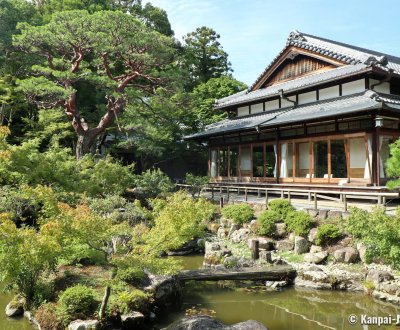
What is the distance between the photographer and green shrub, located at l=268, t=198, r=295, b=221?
13266 mm

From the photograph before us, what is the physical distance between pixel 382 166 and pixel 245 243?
20.7 ft

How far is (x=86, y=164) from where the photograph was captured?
50.2 feet

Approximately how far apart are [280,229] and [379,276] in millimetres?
4224

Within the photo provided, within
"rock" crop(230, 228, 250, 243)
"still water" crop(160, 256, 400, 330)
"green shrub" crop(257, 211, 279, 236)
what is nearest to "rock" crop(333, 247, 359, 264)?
"still water" crop(160, 256, 400, 330)

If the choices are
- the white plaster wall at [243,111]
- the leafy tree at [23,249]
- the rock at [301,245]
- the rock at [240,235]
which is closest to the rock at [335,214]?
the rock at [301,245]

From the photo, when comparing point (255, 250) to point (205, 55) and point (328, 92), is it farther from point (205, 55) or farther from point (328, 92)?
point (205, 55)

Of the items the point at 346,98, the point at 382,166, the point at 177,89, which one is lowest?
the point at 382,166

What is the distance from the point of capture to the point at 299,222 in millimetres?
12281

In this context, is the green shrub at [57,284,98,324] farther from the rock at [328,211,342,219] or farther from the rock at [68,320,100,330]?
the rock at [328,211,342,219]

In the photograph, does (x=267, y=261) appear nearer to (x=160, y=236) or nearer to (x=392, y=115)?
(x=160, y=236)

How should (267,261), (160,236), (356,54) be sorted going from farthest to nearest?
(356,54), (267,261), (160,236)

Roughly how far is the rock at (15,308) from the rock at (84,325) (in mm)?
2008

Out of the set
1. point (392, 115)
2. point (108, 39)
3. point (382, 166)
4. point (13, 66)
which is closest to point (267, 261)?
point (382, 166)

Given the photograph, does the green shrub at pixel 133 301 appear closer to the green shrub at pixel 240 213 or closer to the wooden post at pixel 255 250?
the wooden post at pixel 255 250
